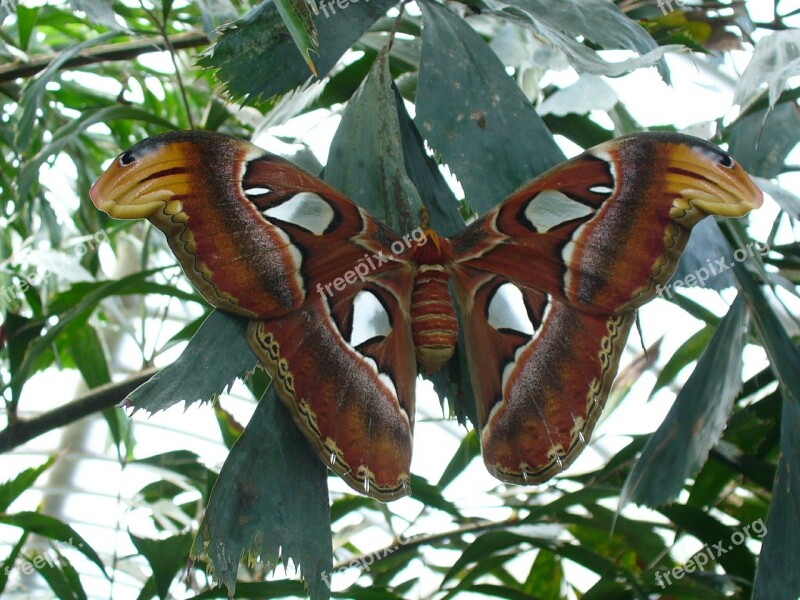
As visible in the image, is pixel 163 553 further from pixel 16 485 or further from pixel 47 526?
pixel 16 485

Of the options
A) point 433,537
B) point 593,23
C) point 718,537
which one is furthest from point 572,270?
point 433,537

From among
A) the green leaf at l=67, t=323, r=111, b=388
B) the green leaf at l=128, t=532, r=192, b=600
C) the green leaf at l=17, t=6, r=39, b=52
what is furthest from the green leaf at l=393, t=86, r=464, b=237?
the green leaf at l=17, t=6, r=39, b=52

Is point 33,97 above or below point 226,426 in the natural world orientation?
above

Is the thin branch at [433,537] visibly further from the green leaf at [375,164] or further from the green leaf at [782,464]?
the green leaf at [375,164]

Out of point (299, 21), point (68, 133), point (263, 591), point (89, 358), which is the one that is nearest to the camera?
point (299, 21)

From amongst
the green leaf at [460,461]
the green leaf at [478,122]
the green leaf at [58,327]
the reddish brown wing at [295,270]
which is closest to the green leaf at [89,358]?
the green leaf at [58,327]

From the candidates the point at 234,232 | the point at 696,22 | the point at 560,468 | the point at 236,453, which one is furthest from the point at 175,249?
the point at 696,22
